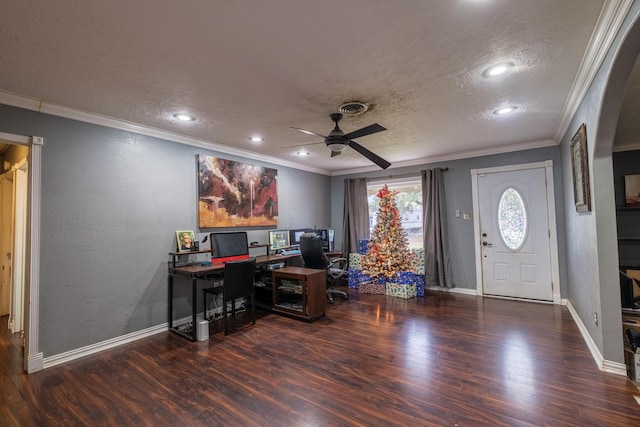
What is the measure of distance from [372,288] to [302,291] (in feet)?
6.35

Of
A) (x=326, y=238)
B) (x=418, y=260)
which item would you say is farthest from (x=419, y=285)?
(x=326, y=238)

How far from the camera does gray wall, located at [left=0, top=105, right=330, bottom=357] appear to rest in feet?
9.29

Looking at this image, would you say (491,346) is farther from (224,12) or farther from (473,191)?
(224,12)

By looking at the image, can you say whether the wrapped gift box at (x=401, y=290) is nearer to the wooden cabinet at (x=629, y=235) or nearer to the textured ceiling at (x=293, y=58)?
the textured ceiling at (x=293, y=58)

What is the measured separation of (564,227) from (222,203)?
16.9ft

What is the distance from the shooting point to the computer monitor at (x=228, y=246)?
3.99 metres

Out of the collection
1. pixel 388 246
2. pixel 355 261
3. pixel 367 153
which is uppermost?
pixel 367 153

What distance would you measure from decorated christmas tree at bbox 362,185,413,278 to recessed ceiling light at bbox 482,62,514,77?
9.99 feet

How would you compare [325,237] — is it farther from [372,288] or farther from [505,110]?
[505,110]

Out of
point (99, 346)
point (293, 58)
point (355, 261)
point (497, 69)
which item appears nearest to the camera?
point (293, 58)

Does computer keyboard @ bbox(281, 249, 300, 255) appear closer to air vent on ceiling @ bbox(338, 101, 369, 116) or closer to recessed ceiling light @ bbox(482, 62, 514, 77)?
air vent on ceiling @ bbox(338, 101, 369, 116)

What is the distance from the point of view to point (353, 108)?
2.99 m

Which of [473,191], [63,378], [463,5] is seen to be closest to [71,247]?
[63,378]

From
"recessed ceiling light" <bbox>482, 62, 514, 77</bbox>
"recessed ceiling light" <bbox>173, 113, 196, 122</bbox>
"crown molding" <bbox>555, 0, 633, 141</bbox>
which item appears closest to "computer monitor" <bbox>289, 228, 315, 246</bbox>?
"recessed ceiling light" <bbox>173, 113, 196, 122</bbox>
